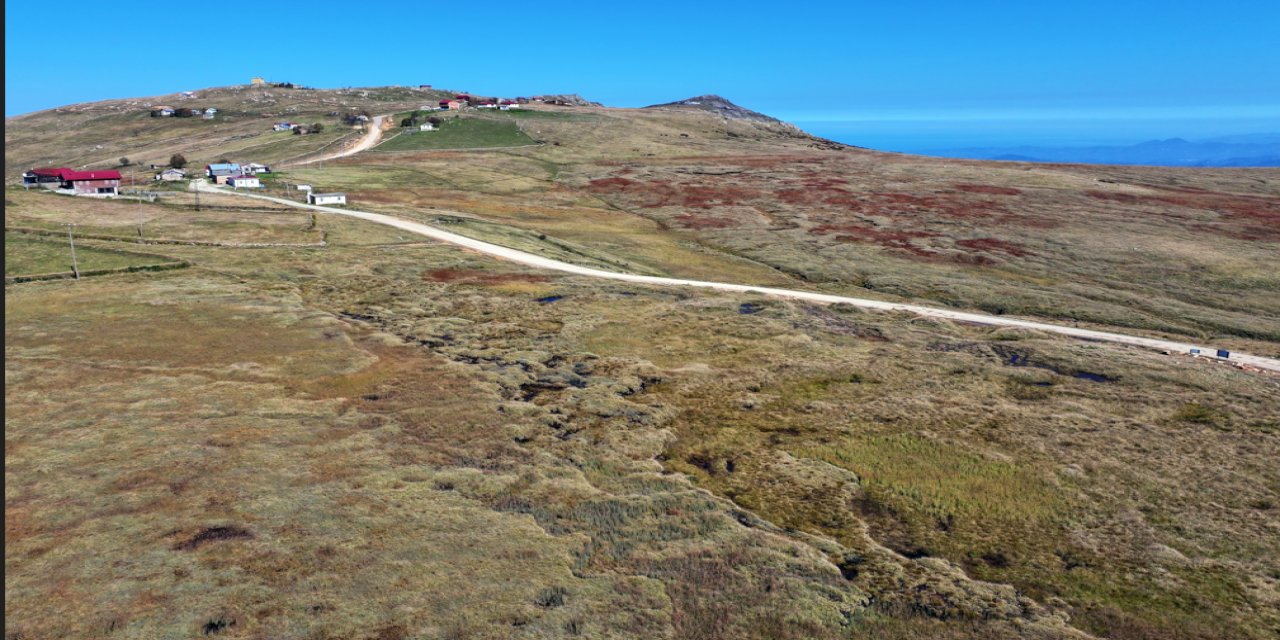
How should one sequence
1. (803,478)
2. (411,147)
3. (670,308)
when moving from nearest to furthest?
(803,478)
(670,308)
(411,147)

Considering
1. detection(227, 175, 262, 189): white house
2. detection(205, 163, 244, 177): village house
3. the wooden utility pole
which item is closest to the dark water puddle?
the wooden utility pole

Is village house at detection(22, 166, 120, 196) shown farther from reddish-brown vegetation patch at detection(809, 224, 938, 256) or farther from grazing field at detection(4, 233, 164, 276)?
reddish-brown vegetation patch at detection(809, 224, 938, 256)

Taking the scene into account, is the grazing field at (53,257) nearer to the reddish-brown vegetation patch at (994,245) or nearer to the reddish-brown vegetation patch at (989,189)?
the reddish-brown vegetation patch at (994,245)

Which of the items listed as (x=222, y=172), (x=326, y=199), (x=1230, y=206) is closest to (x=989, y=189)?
(x=1230, y=206)

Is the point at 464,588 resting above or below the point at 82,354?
below

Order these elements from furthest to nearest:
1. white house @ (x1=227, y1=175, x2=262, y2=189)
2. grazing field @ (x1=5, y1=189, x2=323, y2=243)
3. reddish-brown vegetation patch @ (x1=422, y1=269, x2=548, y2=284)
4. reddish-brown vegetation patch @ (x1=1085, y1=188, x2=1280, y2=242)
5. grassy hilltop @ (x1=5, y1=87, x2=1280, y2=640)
Answer: white house @ (x1=227, y1=175, x2=262, y2=189) < reddish-brown vegetation patch @ (x1=1085, y1=188, x2=1280, y2=242) < grazing field @ (x1=5, y1=189, x2=323, y2=243) < reddish-brown vegetation patch @ (x1=422, y1=269, x2=548, y2=284) < grassy hilltop @ (x1=5, y1=87, x2=1280, y2=640)

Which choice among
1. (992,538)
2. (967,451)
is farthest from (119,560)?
(967,451)

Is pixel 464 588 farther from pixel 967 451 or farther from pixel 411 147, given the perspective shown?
pixel 411 147
